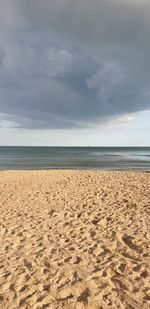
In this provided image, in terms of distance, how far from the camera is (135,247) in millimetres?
5820

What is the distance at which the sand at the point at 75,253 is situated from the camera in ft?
13.4

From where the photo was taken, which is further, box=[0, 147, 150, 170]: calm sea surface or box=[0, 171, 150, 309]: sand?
box=[0, 147, 150, 170]: calm sea surface

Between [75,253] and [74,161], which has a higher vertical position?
[75,253]

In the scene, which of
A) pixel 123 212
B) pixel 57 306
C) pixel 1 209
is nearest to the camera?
pixel 57 306

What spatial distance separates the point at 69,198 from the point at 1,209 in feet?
9.42

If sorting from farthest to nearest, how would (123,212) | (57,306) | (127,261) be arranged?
(123,212)
(127,261)
(57,306)

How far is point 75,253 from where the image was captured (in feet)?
18.3

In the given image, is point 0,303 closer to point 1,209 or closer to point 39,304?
point 39,304

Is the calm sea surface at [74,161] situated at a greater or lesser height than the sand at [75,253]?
lesser

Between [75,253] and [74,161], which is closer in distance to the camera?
[75,253]

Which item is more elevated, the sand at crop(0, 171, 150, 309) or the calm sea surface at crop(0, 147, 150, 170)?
the sand at crop(0, 171, 150, 309)

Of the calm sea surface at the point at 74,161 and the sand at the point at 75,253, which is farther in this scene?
the calm sea surface at the point at 74,161

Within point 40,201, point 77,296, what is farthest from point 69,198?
point 77,296

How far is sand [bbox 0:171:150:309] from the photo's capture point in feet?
13.4
